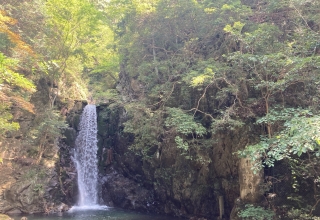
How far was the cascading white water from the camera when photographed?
15383 mm

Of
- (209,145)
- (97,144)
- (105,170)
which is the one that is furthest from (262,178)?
(97,144)

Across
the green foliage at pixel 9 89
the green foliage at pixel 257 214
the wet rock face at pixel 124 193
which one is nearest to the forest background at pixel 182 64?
the green foliage at pixel 9 89

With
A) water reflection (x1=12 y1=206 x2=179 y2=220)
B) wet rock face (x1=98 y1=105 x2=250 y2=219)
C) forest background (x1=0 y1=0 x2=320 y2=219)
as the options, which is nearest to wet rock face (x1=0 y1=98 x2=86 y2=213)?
forest background (x1=0 y1=0 x2=320 y2=219)

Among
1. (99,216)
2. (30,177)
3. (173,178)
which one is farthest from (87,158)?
(173,178)

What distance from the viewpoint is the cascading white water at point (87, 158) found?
15.4 meters

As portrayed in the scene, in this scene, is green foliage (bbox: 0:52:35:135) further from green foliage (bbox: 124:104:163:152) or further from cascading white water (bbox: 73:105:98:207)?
cascading white water (bbox: 73:105:98:207)

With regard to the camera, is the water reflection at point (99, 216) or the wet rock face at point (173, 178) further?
the water reflection at point (99, 216)

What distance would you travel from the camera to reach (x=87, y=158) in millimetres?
16812

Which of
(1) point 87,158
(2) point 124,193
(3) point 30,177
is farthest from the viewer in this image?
(1) point 87,158

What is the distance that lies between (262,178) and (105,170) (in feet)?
35.1

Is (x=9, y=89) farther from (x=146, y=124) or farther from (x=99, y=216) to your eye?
(x=99, y=216)

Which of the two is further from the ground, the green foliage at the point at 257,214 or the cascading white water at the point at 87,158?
the cascading white water at the point at 87,158

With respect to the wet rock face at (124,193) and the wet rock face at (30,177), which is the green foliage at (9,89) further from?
the wet rock face at (124,193)

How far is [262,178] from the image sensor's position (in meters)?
8.50
